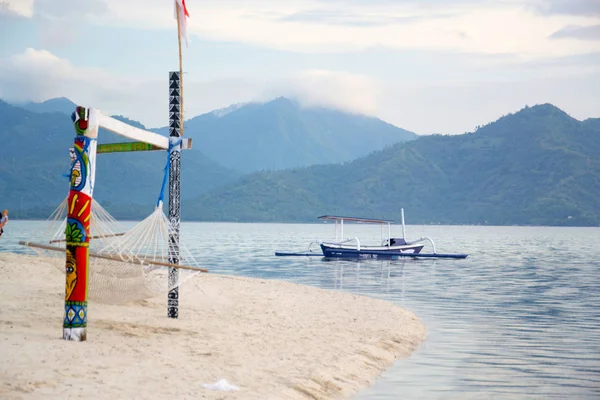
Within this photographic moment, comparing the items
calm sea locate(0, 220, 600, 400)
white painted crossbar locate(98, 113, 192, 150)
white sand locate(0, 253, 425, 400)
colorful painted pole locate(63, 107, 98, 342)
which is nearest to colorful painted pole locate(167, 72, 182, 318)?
white painted crossbar locate(98, 113, 192, 150)

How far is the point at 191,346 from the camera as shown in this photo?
15367mm

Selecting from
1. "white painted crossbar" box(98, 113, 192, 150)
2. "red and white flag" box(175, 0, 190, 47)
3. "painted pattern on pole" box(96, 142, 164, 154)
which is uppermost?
"red and white flag" box(175, 0, 190, 47)

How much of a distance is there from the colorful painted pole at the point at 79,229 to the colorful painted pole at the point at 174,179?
3.57 meters

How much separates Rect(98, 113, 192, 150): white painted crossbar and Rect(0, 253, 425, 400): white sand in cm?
396

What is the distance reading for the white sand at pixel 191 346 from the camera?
12.0 m

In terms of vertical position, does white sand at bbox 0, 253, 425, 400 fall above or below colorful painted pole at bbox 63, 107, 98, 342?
below

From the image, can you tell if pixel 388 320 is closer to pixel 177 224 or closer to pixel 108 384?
pixel 177 224

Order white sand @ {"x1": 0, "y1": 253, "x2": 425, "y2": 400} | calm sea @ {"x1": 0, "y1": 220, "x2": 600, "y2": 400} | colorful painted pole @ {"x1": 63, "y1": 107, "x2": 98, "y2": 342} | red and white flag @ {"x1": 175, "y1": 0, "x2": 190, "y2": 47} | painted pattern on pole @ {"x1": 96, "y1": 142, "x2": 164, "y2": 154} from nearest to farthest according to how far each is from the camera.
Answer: white sand @ {"x1": 0, "y1": 253, "x2": 425, "y2": 400}
colorful painted pole @ {"x1": 63, "y1": 107, "x2": 98, "y2": 342}
calm sea @ {"x1": 0, "y1": 220, "x2": 600, "y2": 400}
painted pattern on pole @ {"x1": 96, "y1": 142, "x2": 164, "y2": 154}
red and white flag @ {"x1": 175, "y1": 0, "x2": 190, "y2": 47}

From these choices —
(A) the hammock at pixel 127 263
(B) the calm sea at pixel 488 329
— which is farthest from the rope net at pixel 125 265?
(B) the calm sea at pixel 488 329

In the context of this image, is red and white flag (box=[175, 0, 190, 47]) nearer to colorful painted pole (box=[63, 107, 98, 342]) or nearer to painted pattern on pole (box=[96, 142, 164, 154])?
painted pattern on pole (box=[96, 142, 164, 154])

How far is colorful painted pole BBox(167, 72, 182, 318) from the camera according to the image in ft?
59.5

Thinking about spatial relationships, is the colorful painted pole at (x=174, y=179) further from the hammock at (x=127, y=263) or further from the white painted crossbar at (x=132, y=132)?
the white painted crossbar at (x=132, y=132)

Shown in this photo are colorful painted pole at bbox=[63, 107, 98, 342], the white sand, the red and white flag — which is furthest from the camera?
the red and white flag

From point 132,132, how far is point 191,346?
15.0 ft
